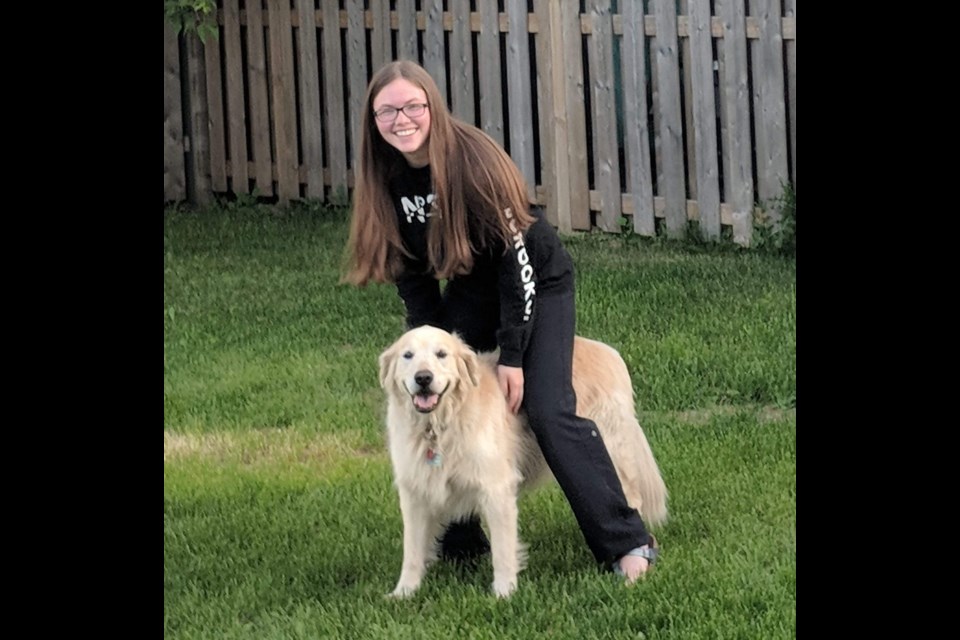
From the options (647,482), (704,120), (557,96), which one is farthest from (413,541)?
(557,96)

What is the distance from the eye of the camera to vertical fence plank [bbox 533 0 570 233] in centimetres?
998

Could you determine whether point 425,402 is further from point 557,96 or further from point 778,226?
point 557,96

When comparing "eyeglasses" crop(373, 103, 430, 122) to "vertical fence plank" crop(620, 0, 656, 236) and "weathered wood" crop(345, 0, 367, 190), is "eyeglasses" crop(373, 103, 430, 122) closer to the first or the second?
"vertical fence plank" crop(620, 0, 656, 236)

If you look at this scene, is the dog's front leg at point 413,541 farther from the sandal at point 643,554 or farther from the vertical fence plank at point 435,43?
the vertical fence plank at point 435,43

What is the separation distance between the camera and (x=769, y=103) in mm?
9148

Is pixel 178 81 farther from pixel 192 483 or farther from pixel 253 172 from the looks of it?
pixel 192 483

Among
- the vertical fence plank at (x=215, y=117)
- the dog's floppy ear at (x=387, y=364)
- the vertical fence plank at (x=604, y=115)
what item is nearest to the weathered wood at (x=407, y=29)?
the vertical fence plank at (x=604, y=115)

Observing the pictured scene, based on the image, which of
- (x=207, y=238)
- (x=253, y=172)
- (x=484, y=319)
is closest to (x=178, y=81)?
(x=253, y=172)

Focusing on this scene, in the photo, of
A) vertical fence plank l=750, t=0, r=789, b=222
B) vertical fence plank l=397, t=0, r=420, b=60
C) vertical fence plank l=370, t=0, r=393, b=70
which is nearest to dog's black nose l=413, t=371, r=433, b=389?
vertical fence plank l=750, t=0, r=789, b=222

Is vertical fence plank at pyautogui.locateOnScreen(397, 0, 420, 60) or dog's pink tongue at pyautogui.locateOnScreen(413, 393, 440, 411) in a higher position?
vertical fence plank at pyautogui.locateOnScreen(397, 0, 420, 60)

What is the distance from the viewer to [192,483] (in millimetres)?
6051

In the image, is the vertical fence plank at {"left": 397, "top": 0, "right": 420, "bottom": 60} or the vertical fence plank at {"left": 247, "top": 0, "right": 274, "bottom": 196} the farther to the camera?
the vertical fence plank at {"left": 247, "top": 0, "right": 274, "bottom": 196}
